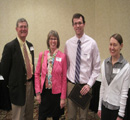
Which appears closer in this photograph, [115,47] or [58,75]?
[115,47]

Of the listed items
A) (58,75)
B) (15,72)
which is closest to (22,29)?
(15,72)

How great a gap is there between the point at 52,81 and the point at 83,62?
506 millimetres

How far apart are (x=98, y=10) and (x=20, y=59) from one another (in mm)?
3452

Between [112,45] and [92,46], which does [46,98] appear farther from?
[112,45]

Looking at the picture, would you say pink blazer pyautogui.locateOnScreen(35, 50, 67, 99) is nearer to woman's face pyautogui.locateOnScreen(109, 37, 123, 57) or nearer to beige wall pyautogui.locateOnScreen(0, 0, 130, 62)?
woman's face pyautogui.locateOnScreen(109, 37, 123, 57)

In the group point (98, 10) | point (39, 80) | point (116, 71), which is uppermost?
point (98, 10)

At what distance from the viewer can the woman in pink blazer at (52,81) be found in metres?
1.70

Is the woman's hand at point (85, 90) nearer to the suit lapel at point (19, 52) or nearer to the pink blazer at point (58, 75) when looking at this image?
the pink blazer at point (58, 75)

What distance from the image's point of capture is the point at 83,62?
1.73m

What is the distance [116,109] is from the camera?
137 centimetres

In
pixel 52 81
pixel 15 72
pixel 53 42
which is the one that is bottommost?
pixel 52 81

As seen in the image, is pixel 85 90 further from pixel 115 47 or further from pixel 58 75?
pixel 115 47

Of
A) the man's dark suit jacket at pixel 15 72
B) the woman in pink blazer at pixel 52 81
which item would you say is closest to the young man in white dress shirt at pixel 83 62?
the woman in pink blazer at pixel 52 81

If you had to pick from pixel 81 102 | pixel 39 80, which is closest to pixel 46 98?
pixel 39 80
